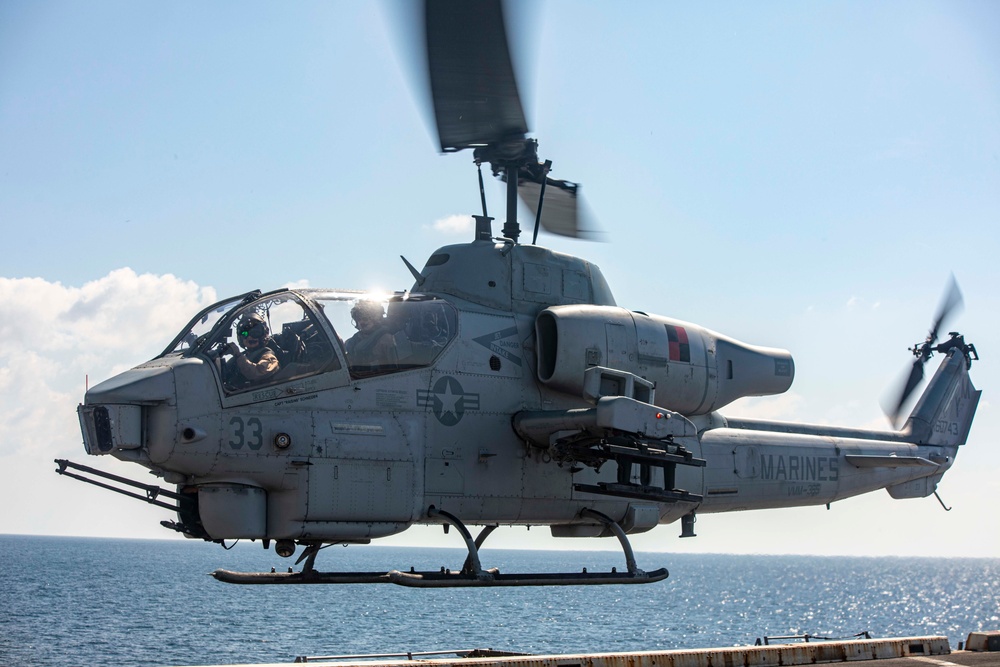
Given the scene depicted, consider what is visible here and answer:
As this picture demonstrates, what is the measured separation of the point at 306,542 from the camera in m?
9.74

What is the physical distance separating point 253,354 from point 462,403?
7.26 feet

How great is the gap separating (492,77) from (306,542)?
4684 mm

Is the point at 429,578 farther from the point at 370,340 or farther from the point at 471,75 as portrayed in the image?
the point at 471,75

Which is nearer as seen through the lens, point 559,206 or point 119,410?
point 119,410

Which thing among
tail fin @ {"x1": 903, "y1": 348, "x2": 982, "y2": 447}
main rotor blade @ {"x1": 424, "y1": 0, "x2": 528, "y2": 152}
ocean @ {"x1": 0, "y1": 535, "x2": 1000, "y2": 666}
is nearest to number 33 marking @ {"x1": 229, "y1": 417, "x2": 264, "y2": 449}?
main rotor blade @ {"x1": 424, "y1": 0, "x2": 528, "y2": 152}

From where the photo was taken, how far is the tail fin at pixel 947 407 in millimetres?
16047

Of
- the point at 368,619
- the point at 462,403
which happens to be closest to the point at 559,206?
the point at 462,403

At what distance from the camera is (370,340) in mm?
9977

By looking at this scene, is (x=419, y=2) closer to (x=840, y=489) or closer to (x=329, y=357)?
(x=329, y=357)

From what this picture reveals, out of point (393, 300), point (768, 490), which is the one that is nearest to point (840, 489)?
point (768, 490)

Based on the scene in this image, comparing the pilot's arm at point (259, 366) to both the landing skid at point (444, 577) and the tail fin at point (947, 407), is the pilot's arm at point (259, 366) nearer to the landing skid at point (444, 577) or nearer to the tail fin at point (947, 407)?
the landing skid at point (444, 577)

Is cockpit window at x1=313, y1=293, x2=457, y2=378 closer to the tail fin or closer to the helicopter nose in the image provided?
the helicopter nose

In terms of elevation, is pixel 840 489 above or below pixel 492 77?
below

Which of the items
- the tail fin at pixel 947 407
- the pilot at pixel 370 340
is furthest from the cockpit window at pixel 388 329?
the tail fin at pixel 947 407
